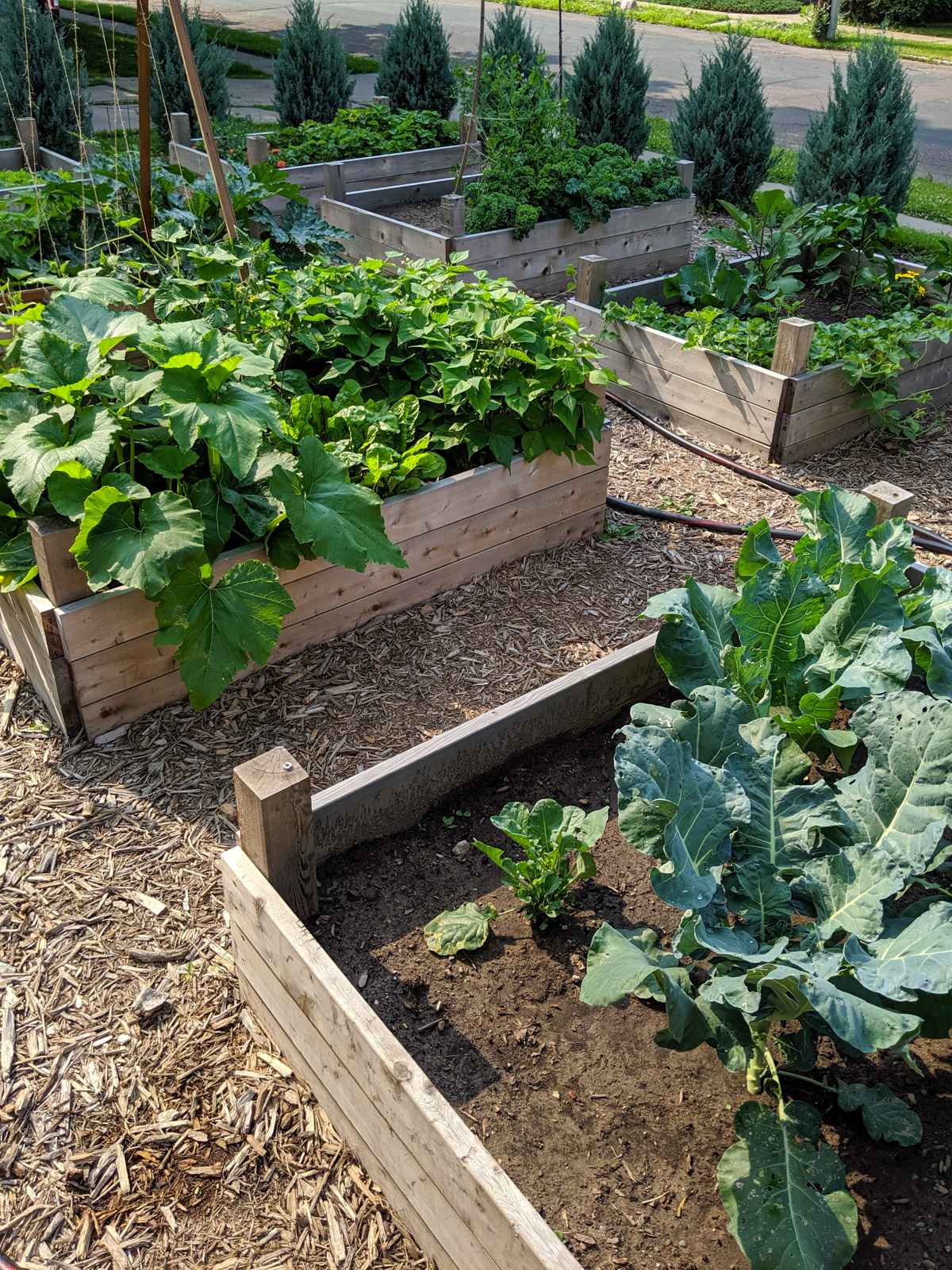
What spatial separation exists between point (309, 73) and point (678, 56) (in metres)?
10.1

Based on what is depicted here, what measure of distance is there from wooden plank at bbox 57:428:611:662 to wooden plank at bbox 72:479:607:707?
1.0 inches

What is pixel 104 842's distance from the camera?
2.66 metres

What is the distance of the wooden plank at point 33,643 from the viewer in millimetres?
2777

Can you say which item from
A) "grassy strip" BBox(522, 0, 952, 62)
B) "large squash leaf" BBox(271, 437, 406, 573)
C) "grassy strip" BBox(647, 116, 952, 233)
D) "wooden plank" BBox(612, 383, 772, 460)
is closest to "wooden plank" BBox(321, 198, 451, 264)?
"wooden plank" BBox(612, 383, 772, 460)

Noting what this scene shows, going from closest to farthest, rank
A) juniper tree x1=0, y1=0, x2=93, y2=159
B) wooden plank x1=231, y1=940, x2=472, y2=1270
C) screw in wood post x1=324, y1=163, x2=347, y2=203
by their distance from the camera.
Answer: wooden plank x1=231, y1=940, x2=472, y2=1270 → screw in wood post x1=324, y1=163, x2=347, y2=203 → juniper tree x1=0, y1=0, x2=93, y2=159

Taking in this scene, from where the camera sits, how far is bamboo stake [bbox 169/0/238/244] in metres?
3.25

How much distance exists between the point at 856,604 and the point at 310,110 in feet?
27.6

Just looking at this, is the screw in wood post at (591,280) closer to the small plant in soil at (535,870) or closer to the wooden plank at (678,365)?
the wooden plank at (678,365)

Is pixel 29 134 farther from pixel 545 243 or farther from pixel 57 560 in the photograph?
pixel 57 560

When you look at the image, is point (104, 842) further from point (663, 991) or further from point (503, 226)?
point (503, 226)

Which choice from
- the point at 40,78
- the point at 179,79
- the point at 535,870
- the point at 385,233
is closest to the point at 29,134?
the point at 40,78

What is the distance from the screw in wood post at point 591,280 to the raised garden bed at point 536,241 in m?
0.21

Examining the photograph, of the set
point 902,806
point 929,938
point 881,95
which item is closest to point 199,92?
point 902,806

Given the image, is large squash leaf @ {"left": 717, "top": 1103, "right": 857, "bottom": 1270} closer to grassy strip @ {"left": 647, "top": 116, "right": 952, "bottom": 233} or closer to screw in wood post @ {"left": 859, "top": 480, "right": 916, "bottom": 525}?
screw in wood post @ {"left": 859, "top": 480, "right": 916, "bottom": 525}
